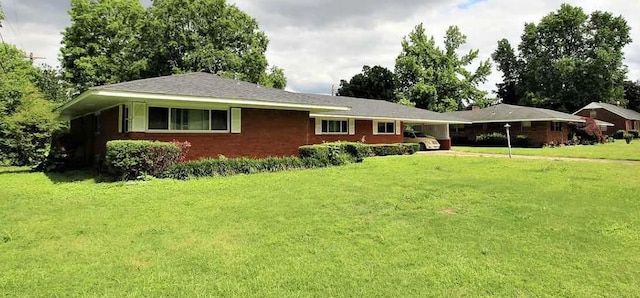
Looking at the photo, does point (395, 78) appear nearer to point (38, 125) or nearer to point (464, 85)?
point (464, 85)

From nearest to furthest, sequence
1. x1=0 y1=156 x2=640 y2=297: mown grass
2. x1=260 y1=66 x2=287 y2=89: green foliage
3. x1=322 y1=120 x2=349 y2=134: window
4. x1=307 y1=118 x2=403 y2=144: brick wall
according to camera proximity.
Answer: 1. x1=0 y1=156 x2=640 y2=297: mown grass
2. x1=307 y1=118 x2=403 y2=144: brick wall
3. x1=322 y1=120 x2=349 y2=134: window
4. x1=260 y1=66 x2=287 y2=89: green foliage

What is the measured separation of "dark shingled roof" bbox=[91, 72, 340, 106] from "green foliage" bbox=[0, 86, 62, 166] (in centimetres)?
663

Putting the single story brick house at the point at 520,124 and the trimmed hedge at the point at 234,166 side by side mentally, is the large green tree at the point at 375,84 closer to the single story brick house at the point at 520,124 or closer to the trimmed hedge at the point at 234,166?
the single story brick house at the point at 520,124

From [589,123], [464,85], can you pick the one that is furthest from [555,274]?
[464,85]

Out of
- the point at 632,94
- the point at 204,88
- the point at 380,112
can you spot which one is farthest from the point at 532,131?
the point at 632,94

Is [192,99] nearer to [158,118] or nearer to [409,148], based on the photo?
[158,118]

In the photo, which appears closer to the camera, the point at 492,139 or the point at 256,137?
the point at 256,137

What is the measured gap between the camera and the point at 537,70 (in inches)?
2415

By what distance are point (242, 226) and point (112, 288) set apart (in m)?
2.49

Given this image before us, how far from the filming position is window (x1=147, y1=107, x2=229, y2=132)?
532 inches

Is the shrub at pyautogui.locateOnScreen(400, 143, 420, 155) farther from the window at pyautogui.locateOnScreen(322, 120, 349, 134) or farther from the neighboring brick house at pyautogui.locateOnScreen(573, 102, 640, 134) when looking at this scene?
the neighboring brick house at pyautogui.locateOnScreen(573, 102, 640, 134)

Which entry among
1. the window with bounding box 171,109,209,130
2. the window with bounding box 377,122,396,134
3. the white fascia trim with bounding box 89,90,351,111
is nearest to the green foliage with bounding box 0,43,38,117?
the window with bounding box 171,109,209,130

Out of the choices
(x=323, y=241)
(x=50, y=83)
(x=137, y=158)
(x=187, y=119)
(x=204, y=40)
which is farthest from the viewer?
(x=50, y=83)

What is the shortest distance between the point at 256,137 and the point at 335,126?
9.36m
